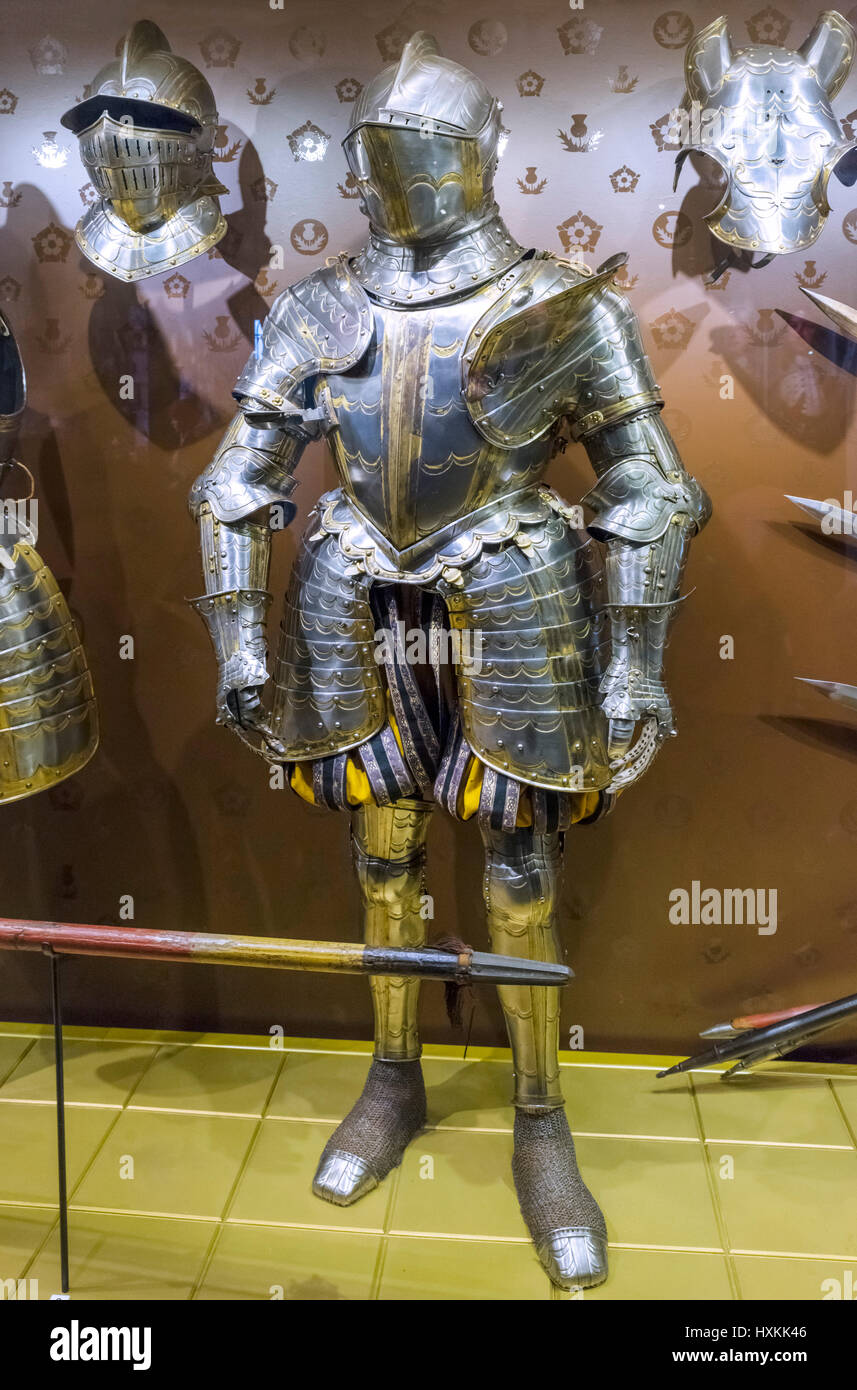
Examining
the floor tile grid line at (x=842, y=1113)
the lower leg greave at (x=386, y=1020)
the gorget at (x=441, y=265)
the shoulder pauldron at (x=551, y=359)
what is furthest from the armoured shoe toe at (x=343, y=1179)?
the gorget at (x=441, y=265)

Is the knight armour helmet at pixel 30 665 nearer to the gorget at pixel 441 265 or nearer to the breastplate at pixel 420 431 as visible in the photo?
the breastplate at pixel 420 431

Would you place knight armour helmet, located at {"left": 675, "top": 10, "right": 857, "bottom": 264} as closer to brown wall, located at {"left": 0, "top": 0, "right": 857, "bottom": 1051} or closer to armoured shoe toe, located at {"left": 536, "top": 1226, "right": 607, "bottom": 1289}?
brown wall, located at {"left": 0, "top": 0, "right": 857, "bottom": 1051}

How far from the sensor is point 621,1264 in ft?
8.13

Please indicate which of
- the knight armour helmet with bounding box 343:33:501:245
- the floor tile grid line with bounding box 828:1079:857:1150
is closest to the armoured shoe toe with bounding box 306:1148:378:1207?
the floor tile grid line with bounding box 828:1079:857:1150

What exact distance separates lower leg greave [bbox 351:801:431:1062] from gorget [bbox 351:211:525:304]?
102 centimetres

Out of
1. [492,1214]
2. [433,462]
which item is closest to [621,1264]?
[492,1214]

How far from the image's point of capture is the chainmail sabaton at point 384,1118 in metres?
2.74

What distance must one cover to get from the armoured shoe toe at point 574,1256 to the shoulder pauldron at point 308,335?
1.72 meters

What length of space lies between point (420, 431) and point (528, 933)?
1.04 metres

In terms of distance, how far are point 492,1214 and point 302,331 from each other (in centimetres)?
184

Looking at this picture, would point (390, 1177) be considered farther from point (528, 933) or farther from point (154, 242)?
point (154, 242)

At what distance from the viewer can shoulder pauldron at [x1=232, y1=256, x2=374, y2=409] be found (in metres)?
2.36

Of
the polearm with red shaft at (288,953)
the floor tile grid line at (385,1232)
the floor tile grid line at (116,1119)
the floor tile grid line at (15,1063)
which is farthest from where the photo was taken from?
the floor tile grid line at (15,1063)

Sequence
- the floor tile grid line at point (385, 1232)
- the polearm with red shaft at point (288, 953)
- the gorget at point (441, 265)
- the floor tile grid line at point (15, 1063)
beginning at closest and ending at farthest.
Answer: the polearm with red shaft at point (288, 953), the gorget at point (441, 265), the floor tile grid line at point (385, 1232), the floor tile grid line at point (15, 1063)
